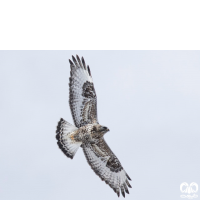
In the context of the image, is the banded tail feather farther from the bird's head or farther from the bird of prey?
the bird's head

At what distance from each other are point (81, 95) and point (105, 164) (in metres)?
2.29

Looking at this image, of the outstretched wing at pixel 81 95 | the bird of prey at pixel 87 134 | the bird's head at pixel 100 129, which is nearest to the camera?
the bird's head at pixel 100 129

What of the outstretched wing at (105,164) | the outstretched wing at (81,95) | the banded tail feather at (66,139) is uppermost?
the outstretched wing at (81,95)

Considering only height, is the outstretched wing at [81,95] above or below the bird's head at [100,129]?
above

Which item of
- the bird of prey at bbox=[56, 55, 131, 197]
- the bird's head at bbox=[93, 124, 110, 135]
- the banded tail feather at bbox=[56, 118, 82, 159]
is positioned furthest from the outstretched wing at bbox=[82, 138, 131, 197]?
the bird's head at bbox=[93, 124, 110, 135]

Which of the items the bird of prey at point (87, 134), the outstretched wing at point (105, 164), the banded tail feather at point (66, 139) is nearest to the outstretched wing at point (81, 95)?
the bird of prey at point (87, 134)

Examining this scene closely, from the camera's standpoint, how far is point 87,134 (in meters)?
9.77

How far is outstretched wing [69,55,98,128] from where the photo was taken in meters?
10.1

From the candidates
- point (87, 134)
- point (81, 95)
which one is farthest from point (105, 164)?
point (81, 95)

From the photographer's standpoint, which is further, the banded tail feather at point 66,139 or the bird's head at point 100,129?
the banded tail feather at point 66,139

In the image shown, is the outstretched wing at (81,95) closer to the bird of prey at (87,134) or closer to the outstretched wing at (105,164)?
the bird of prey at (87,134)

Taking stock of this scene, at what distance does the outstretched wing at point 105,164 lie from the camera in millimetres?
10180
